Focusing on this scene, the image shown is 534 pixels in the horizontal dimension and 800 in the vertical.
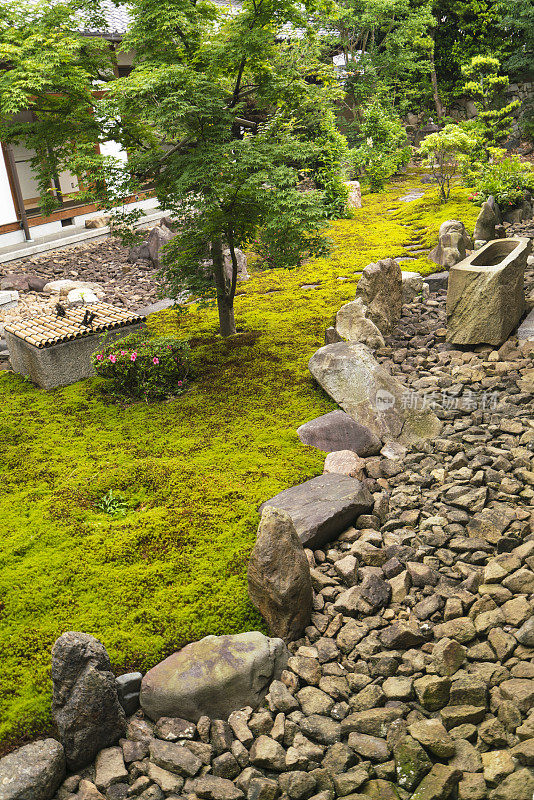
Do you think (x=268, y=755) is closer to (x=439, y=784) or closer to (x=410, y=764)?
(x=410, y=764)

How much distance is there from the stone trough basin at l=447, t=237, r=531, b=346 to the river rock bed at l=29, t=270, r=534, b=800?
9.26 ft

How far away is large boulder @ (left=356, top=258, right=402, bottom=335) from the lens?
10.8 meters

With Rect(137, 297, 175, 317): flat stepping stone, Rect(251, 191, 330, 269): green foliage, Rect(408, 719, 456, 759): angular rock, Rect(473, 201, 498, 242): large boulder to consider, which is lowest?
Rect(408, 719, 456, 759): angular rock

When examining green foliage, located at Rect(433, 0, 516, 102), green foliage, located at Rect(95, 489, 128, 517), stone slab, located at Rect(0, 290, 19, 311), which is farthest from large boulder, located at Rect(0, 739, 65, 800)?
green foliage, located at Rect(433, 0, 516, 102)

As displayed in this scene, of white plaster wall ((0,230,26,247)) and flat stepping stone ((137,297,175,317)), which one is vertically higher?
white plaster wall ((0,230,26,247))

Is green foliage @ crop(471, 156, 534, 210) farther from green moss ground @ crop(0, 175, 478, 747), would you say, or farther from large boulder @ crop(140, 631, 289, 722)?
large boulder @ crop(140, 631, 289, 722)

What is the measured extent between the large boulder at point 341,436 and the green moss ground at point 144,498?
0.57ft

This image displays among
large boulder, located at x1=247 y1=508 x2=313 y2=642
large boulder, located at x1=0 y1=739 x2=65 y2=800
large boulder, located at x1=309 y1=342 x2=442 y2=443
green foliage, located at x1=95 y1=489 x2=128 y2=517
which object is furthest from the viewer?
large boulder, located at x1=309 y1=342 x2=442 y2=443

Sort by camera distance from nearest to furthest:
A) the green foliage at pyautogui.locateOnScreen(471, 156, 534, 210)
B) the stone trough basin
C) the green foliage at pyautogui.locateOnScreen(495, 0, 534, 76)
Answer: the stone trough basin, the green foliage at pyautogui.locateOnScreen(471, 156, 534, 210), the green foliage at pyautogui.locateOnScreen(495, 0, 534, 76)

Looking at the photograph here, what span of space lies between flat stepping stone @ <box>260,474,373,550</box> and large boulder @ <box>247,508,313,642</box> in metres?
0.71

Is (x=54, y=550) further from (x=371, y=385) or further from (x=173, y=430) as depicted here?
→ (x=371, y=385)

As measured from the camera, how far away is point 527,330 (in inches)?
384

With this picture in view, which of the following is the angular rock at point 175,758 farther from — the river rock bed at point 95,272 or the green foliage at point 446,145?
the green foliage at point 446,145

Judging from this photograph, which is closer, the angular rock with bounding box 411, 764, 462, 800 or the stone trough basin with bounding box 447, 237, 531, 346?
the angular rock with bounding box 411, 764, 462, 800
